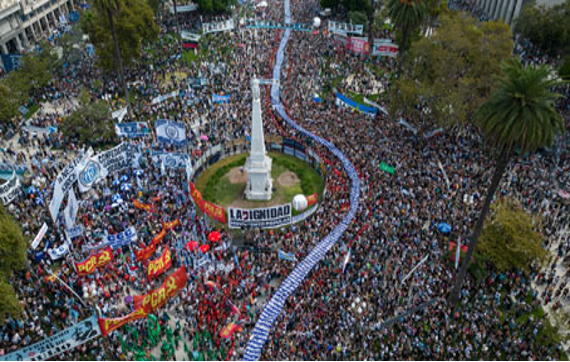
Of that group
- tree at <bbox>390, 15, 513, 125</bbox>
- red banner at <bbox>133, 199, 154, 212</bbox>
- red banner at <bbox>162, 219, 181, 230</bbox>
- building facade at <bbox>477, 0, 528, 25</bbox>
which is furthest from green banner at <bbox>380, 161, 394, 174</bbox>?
building facade at <bbox>477, 0, 528, 25</bbox>

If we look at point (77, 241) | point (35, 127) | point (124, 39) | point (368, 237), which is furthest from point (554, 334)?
point (124, 39)

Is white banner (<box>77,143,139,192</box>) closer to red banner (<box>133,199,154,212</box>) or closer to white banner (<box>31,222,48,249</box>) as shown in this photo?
red banner (<box>133,199,154,212</box>)

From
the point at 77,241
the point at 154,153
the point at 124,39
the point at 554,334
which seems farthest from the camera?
the point at 124,39

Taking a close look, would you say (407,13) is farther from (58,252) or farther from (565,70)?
(58,252)

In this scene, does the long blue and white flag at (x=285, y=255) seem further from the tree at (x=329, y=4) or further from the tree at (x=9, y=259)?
the tree at (x=329, y=4)

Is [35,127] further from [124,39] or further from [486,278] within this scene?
[486,278]
